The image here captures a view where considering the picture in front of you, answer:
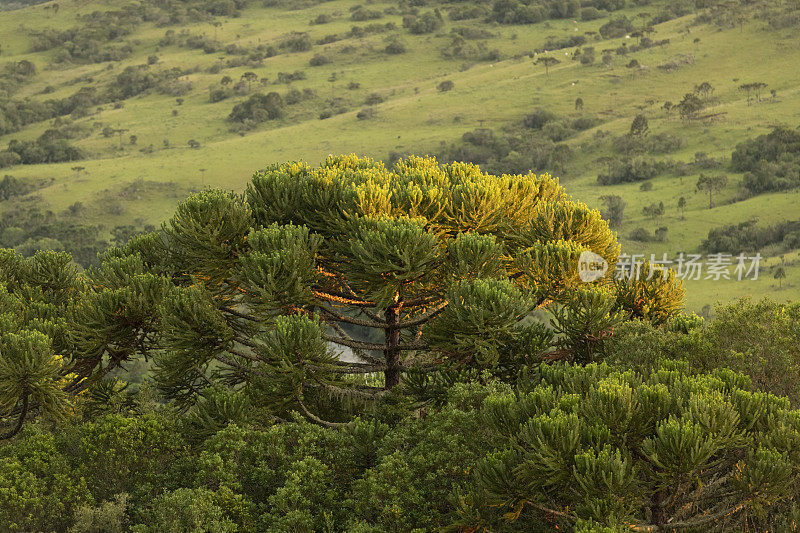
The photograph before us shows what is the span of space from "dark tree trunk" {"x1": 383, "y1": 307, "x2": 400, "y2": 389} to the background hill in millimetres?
39291

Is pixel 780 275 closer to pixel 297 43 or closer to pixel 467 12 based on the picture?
pixel 297 43

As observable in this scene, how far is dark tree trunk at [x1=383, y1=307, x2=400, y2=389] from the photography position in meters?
15.5

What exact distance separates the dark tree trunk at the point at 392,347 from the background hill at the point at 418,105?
3929cm

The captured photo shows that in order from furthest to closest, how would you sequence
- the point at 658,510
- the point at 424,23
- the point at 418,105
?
1. the point at 424,23
2. the point at 418,105
3. the point at 658,510

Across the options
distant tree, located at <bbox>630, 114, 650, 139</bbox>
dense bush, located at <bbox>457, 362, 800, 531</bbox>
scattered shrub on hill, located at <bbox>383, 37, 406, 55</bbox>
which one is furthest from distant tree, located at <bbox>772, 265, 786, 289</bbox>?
scattered shrub on hill, located at <bbox>383, 37, 406, 55</bbox>

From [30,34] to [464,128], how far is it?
91.8 metres

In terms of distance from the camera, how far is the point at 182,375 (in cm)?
1502

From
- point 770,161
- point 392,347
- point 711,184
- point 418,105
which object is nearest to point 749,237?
point 711,184

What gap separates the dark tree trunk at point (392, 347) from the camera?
15.5m

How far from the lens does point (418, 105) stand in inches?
4400

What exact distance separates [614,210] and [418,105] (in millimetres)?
45166

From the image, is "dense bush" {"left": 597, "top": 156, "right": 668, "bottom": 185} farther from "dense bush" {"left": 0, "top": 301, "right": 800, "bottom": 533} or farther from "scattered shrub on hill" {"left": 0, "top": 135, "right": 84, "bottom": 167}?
"dense bush" {"left": 0, "top": 301, "right": 800, "bottom": 533}

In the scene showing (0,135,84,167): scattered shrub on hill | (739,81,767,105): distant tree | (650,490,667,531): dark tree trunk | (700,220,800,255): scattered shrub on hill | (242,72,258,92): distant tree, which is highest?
(650,490,667,531): dark tree trunk

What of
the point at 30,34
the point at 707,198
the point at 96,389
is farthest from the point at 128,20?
the point at 96,389
